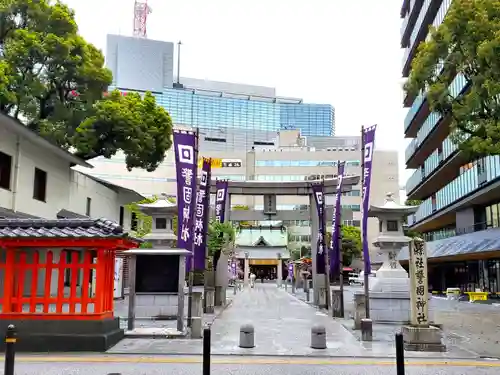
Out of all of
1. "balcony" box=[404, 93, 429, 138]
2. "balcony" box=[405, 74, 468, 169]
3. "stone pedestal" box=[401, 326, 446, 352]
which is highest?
"balcony" box=[404, 93, 429, 138]

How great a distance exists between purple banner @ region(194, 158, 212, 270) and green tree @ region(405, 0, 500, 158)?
30.0ft

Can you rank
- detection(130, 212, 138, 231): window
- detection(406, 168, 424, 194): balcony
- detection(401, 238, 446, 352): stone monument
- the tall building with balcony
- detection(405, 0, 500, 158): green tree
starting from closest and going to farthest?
1. detection(401, 238, 446, 352): stone monument
2. detection(405, 0, 500, 158): green tree
3. the tall building with balcony
4. detection(130, 212, 138, 231): window
5. detection(406, 168, 424, 194): balcony

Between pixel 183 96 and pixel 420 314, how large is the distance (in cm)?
17749

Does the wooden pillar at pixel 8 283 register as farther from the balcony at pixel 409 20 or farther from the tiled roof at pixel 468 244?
the balcony at pixel 409 20

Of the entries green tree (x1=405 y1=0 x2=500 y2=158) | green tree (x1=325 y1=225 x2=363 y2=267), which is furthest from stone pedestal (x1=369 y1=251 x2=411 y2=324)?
green tree (x1=325 y1=225 x2=363 y2=267)

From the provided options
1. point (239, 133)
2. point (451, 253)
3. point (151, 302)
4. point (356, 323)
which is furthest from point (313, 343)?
point (239, 133)

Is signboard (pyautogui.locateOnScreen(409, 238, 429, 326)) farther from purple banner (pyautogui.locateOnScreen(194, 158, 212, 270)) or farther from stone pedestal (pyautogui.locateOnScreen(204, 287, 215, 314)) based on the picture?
stone pedestal (pyautogui.locateOnScreen(204, 287, 215, 314))

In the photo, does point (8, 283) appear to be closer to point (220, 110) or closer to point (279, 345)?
point (279, 345)

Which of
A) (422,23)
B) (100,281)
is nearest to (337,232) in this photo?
(100,281)

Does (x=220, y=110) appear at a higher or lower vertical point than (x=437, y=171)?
higher

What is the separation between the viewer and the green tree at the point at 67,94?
29.9 m

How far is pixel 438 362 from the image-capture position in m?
12.7

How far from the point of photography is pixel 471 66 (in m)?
17.7

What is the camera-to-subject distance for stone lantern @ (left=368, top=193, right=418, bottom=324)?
2127 cm
